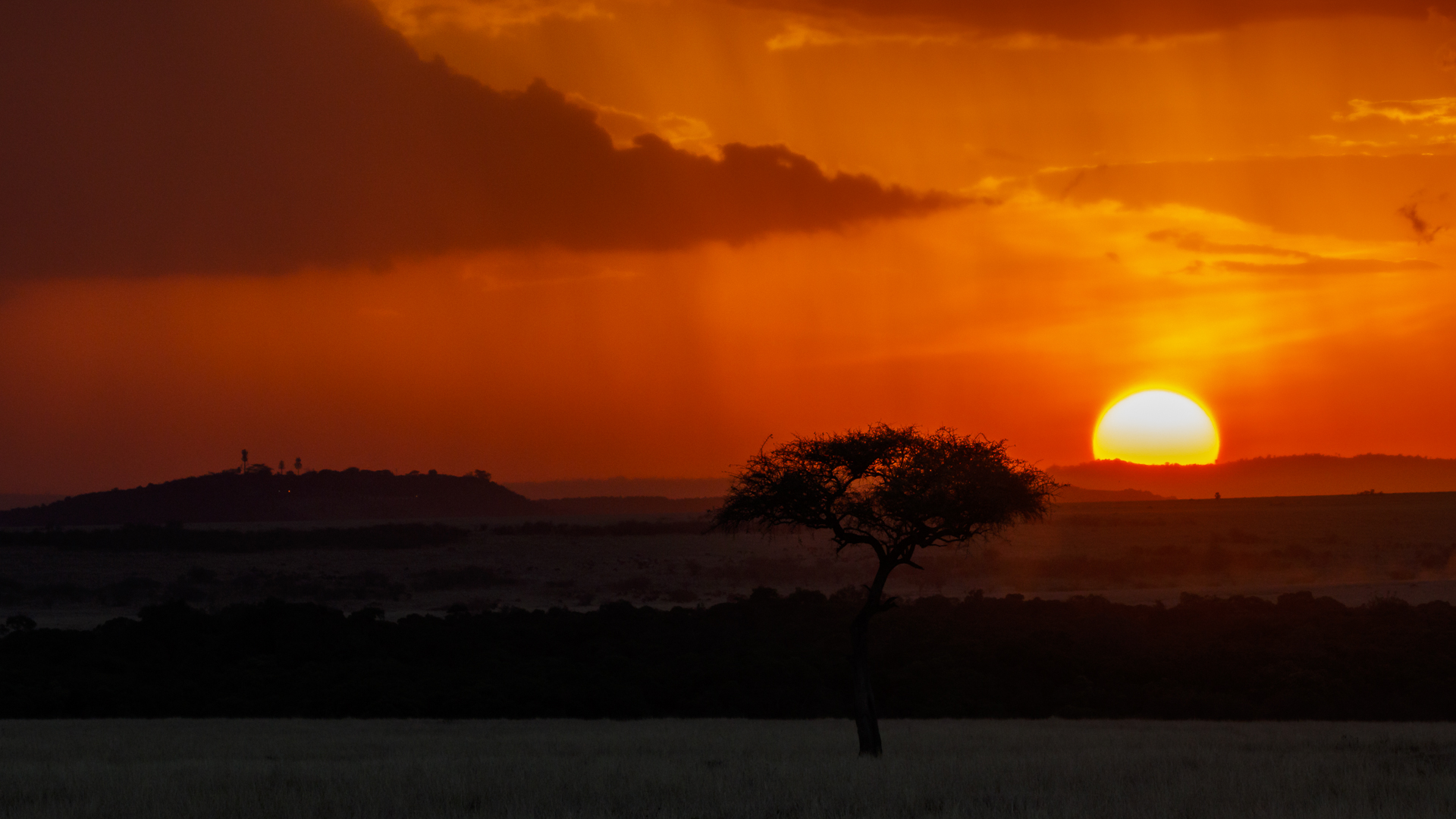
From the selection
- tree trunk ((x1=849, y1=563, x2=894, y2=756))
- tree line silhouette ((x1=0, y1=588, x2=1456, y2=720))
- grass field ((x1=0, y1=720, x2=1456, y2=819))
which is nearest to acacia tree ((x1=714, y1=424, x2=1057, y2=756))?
tree trunk ((x1=849, y1=563, x2=894, y2=756))

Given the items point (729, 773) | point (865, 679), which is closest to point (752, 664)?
point (865, 679)

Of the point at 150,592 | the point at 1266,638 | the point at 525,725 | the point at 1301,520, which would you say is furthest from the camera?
the point at 1301,520

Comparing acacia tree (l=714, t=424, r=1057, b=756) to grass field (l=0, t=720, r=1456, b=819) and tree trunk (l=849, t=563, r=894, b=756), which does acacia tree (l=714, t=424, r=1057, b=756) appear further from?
grass field (l=0, t=720, r=1456, b=819)

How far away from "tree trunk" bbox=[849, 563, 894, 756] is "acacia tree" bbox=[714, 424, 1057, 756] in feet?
0.10

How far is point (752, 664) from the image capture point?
146 feet

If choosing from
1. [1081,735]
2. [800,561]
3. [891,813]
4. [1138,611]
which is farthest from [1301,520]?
[891,813]

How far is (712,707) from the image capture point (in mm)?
Answer: 41875

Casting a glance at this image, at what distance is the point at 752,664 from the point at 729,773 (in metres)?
22.3

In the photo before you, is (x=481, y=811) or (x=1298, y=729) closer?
(x=481, y=811)

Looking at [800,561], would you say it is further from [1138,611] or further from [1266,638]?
[1266,638]

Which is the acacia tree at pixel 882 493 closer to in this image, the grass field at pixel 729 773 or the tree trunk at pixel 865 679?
the tree trunk at pixel 865 679

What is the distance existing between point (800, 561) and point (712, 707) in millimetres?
68260

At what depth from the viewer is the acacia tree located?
26344 mm

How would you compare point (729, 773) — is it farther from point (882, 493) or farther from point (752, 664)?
point (752, 664)
